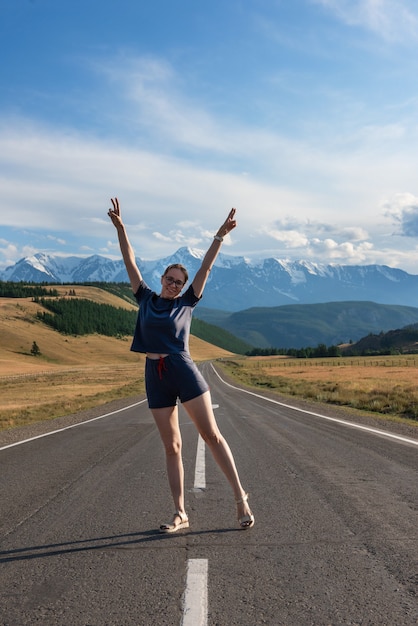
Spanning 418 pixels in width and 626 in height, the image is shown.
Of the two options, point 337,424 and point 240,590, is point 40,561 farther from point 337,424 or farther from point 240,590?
point 337,424

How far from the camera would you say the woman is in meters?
4.51

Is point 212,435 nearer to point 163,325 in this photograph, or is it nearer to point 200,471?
point 163,325

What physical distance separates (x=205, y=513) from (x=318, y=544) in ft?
4.41

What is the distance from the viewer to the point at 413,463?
24.4ft

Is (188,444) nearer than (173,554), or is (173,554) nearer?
(173,554)

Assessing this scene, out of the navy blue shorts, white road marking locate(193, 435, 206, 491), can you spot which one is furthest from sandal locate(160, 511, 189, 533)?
white road marking locate(193, 435, 206, 491)

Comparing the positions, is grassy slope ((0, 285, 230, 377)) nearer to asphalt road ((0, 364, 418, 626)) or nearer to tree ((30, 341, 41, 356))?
tree ((30, 341, 41, 356))

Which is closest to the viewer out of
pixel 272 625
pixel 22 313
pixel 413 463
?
pixel 272 625

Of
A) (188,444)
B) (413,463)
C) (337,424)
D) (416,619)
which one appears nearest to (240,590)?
(416,619)

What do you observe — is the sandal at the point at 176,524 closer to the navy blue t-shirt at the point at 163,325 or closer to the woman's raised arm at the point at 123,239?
the navy blue t-shirt at the point at 163,325

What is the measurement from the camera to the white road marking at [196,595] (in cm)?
286

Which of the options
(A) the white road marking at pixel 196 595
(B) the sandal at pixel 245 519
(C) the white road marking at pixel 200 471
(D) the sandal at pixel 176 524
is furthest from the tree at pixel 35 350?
(A) the white road marking at pixel 196 595

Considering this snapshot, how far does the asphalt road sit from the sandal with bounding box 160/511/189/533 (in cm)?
8

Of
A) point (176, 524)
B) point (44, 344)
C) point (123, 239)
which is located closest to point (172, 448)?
point (176, 524)
